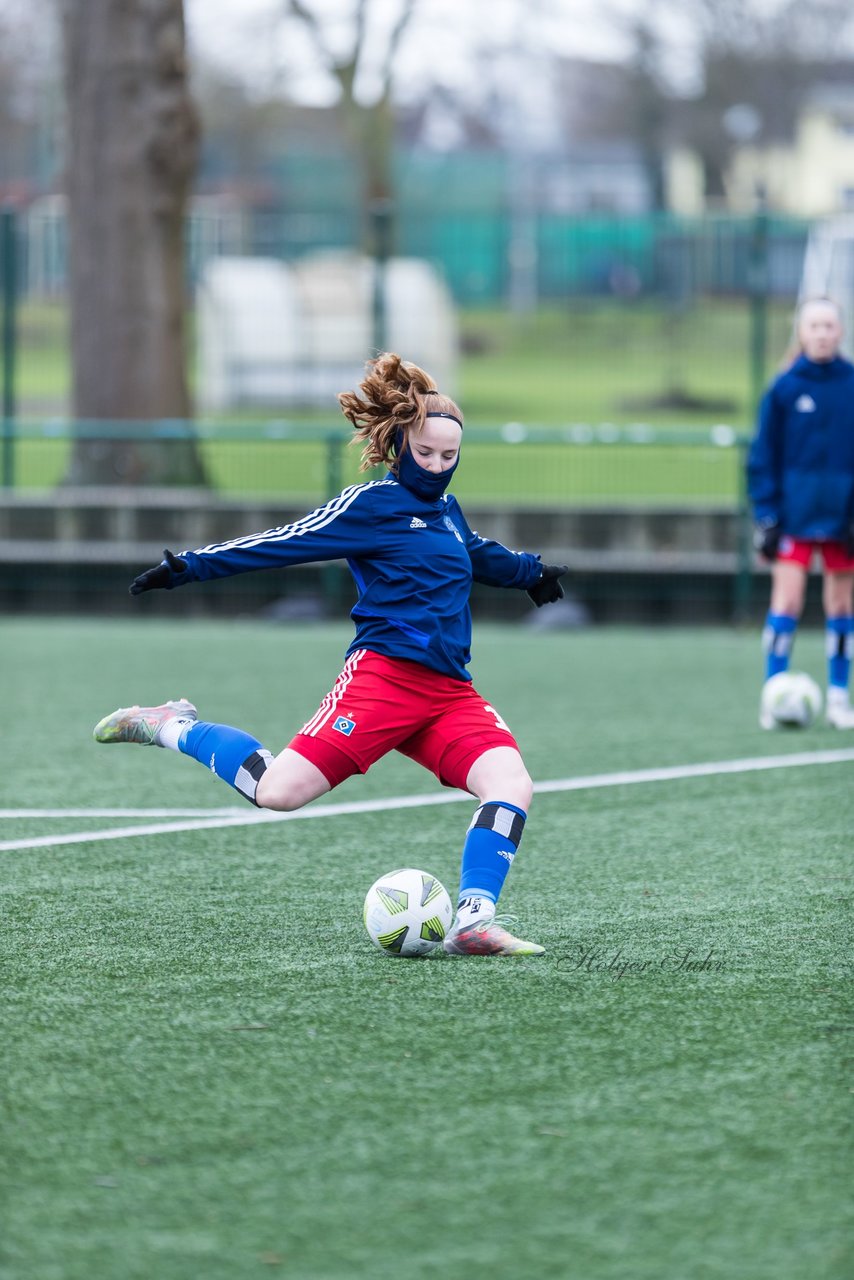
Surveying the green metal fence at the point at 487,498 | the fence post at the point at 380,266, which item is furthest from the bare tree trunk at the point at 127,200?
the fence post at the point at 380,266

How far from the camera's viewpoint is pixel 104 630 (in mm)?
13086

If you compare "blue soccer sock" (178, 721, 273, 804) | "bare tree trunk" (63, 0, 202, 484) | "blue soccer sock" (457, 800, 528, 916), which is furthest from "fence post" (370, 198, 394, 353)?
"blue soccer sock" (457, 800, 528, 916)

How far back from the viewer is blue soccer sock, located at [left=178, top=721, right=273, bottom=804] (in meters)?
5.03

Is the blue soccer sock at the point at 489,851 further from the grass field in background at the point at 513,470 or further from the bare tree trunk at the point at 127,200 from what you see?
the bare tree trunk at the point at 127,200

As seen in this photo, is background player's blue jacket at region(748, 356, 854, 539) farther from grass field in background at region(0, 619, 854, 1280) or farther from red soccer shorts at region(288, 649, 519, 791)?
red soccer shorts at region(288, 649, 519, 791)

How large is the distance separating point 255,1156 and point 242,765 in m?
1.84

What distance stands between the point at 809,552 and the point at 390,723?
4351mm

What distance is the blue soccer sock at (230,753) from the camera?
5027mm

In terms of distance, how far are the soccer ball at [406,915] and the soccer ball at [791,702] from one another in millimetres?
4237

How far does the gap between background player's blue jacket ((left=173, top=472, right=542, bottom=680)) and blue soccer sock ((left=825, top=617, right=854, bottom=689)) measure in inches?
173

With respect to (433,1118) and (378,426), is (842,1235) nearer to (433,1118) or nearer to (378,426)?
(433,1118)

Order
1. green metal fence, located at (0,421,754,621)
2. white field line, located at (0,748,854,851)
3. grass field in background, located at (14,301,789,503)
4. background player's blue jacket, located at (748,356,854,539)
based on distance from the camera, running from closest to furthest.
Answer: white field line, located at (0,748,854,851), background player's blue jacket, located at (748,356,854,539), green metal fence, located at (0,421,754,621), grass field in background, located at (14,301,789,503)

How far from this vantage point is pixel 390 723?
4.85m

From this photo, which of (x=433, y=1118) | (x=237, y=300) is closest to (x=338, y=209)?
(x=237, y=300)
